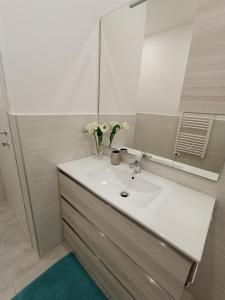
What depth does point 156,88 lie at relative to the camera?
110cm

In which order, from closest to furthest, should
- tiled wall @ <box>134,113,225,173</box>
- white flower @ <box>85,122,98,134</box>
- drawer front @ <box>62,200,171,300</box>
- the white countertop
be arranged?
the white countertop < drawer front @ <box>62,200,171,300</box> < tiled wall @ <box>134,113,225,173</box> < white flower @ <box>85,122,98,134</box>

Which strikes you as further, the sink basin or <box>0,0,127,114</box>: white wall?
the sink basin

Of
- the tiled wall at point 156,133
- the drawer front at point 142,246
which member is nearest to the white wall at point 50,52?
the tiled wall at point 156,133

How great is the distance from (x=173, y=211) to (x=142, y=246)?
23 centimetres

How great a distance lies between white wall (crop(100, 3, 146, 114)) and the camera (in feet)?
3.78

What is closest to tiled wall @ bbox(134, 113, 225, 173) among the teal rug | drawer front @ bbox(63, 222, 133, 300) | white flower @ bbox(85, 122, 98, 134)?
white flower @ bbox(85, 122, 98, 134)

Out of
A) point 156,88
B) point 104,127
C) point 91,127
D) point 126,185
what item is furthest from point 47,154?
point 156,88

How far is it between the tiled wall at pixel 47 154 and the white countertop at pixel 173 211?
0.21m

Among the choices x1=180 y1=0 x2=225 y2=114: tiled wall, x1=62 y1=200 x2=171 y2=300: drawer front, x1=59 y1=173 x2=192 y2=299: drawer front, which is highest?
x1=180 y1=0 x2=225 y2=114: tiled wall

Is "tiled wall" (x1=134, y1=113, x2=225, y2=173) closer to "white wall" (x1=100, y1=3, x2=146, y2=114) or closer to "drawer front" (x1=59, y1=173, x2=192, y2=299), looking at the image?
"white wall" (x1=100, y1=3, x2=146, y2=114)

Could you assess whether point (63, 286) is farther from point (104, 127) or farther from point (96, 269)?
point (104, 127)

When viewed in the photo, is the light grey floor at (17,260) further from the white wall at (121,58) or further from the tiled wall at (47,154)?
the white wall at (121,58)

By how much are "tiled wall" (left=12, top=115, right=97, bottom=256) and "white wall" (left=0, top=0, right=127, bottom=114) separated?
0.29ft

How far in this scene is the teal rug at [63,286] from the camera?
3.59 feet
